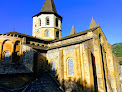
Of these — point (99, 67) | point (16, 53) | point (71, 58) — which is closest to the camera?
point (99, 67)

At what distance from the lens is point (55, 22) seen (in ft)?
88.4

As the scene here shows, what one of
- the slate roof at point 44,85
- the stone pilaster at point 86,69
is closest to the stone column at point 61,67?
the slate roof at point 44,85

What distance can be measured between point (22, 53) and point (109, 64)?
16.9m

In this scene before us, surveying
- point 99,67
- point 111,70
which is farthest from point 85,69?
point 111,70

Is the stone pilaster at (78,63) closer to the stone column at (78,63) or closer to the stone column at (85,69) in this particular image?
the stone column at (78,63)

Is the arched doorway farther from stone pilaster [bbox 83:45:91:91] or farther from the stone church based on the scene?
stone pilaster [bbox 83:45:91:91]

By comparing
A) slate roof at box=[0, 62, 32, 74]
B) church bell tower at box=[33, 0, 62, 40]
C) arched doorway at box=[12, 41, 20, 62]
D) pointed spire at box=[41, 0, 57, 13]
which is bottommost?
slate roof at box=[0, 62, 32, 74]

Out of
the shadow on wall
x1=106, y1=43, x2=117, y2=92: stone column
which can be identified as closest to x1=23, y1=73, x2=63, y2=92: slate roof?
the shadow on wall

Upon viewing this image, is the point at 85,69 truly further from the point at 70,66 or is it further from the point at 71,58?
the point at 71,58

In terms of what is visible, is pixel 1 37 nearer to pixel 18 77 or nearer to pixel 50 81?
pixel 18 77

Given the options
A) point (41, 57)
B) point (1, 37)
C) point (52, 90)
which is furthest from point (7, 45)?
point (52, 90)

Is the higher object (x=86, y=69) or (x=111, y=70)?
(x=86, y=69)

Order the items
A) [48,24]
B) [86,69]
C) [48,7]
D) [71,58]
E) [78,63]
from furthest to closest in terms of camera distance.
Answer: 1. [48,7]
2. [48,24]
3. [71,58]
4. [78,63]
5. [86,69]

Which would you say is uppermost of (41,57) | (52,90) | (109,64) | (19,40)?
(19,40)
